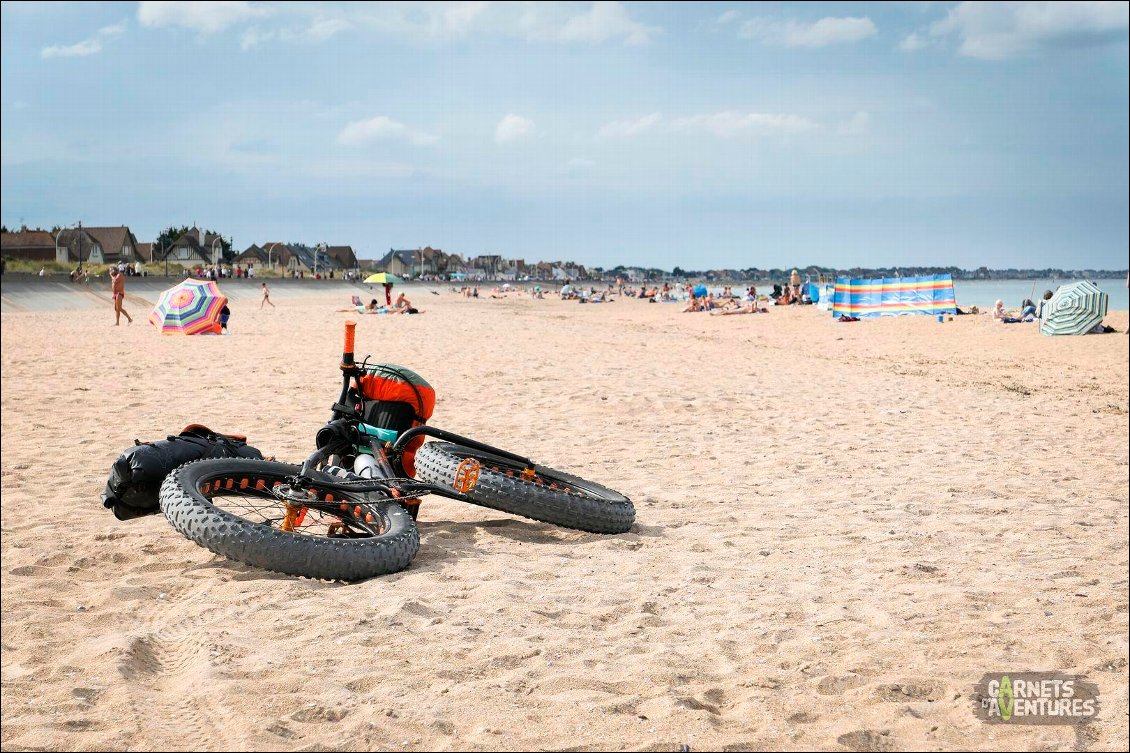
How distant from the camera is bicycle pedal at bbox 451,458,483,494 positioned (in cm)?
572

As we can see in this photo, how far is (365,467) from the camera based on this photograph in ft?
18.5

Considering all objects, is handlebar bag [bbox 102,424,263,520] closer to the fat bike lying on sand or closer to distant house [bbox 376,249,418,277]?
the fat bike lying on sand

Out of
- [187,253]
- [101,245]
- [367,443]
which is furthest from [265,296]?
[101,245]

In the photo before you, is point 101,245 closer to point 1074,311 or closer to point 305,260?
point 305,260

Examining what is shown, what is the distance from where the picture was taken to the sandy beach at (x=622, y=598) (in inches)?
126

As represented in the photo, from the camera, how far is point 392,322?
28547 millimetres

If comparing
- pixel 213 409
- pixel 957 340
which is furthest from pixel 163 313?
pixel 957 340

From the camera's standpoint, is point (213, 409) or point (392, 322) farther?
point (392, 322)

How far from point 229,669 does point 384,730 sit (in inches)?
31.5

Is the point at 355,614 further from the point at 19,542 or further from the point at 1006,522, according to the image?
the point at 1006,522

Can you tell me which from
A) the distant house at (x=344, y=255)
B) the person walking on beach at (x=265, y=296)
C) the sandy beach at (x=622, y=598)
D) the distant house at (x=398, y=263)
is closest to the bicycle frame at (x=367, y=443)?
the sandy beach at (x=622, y=598)

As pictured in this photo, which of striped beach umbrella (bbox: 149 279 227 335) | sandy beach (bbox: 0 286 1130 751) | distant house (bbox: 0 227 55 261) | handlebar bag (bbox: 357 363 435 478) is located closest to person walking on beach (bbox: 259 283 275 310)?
striped beach umbrella (bbox: 149 279 227 335)

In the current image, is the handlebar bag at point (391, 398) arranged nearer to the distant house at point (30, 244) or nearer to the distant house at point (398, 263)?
the distant house at point (30, 244)

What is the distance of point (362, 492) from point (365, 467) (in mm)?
230
